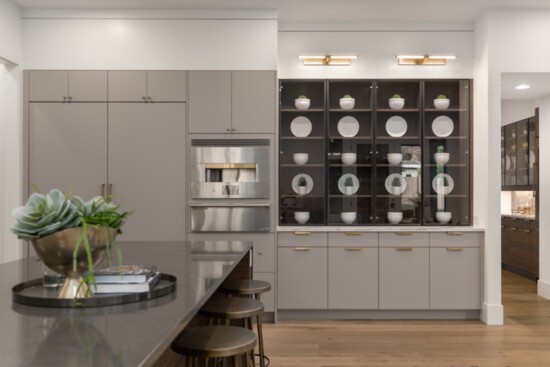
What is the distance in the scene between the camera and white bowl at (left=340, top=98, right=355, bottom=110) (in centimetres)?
570

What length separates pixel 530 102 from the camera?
28.2 ft

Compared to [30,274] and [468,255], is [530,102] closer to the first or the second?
[468,255]

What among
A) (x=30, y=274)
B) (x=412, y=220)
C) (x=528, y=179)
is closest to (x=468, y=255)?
Answer: (x=412, y=220)

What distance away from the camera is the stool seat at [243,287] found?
3.29m

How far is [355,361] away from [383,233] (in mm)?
1629

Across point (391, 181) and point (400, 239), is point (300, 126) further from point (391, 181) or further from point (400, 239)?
point (400, 239)

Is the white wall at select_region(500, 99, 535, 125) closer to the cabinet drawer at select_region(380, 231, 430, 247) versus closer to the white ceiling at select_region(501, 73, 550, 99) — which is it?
the white ceiling at select_region(501, 73, 550, 99)

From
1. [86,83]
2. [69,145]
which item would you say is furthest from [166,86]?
[69,145]

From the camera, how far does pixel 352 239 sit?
Result: 17.7 feet

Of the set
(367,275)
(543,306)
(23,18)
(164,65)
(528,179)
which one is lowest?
(543,306)

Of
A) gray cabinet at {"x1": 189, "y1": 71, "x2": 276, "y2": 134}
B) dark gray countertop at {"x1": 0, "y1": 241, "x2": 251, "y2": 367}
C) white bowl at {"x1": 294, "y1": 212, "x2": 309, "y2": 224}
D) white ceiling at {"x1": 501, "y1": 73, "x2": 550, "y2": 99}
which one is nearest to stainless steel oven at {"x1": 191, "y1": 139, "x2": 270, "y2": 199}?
gray cabinet at {"x1": 189, "y1": 71, "x2": 276, "y2": 134}

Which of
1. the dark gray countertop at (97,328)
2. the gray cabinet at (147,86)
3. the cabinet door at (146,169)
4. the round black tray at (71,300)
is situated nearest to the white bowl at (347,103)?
the gray cabinet at (147,86)

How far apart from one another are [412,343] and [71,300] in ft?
11.8

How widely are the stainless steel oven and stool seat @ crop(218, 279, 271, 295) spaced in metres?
1.82
